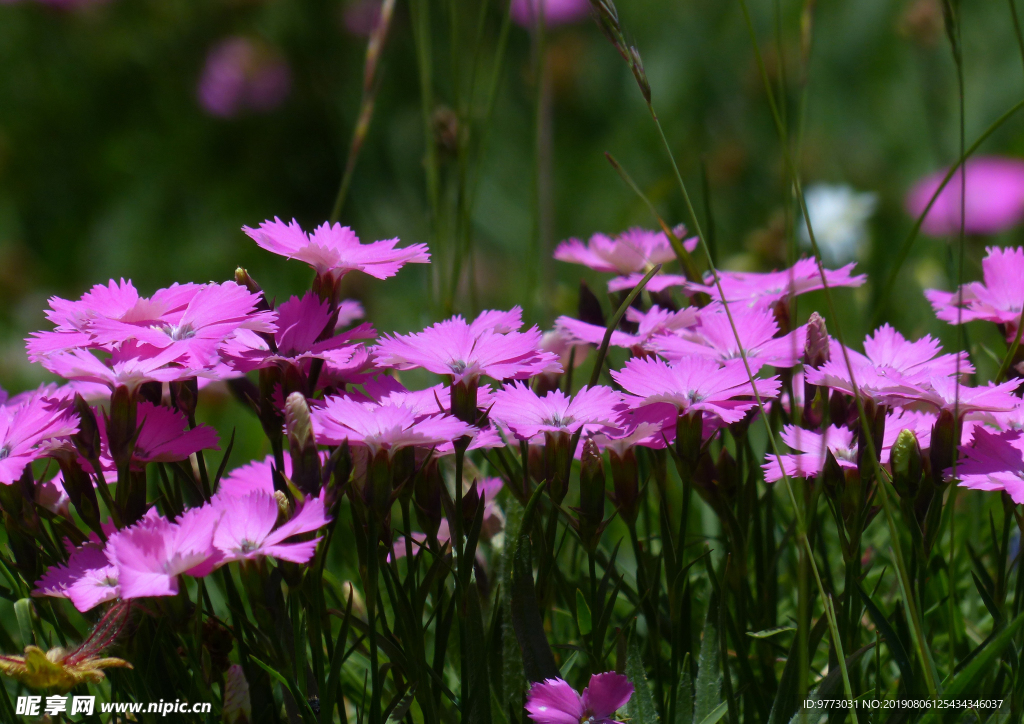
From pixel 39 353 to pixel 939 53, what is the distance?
130 inches

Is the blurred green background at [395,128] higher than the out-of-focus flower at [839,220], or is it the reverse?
the blurred green background at [395,128]

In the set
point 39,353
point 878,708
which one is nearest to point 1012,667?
point 878,708

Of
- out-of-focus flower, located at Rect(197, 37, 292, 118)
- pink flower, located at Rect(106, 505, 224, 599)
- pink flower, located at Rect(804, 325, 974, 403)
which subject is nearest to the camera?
pink flower, located at Rect(106, 505, 224, 599)

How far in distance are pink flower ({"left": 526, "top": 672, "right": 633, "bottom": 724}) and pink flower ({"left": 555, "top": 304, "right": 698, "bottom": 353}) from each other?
0.24m

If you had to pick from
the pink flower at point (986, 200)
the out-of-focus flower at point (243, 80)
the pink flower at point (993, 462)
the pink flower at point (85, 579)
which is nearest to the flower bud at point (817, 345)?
the pink flower at point (993, 462)

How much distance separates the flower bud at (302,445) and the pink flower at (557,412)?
0.13m

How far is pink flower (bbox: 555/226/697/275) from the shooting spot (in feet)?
2.77

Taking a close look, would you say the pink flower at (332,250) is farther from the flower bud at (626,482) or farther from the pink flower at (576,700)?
the pink flower at (576,700)

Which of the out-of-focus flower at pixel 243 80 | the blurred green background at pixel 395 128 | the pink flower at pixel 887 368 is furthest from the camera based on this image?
the out-of-focus flower at pixel 243 80

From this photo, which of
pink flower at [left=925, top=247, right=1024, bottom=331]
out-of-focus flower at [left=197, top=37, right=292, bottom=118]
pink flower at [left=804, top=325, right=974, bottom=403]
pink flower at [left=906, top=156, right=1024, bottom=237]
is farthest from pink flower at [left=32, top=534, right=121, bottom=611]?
out-of-focus flower at [left=197, top=37, right=292, bottom=118]

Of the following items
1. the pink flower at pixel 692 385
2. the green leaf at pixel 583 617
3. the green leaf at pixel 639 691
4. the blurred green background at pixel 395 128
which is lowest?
the green leaf at pixel 639 691

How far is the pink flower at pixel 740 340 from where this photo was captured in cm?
67

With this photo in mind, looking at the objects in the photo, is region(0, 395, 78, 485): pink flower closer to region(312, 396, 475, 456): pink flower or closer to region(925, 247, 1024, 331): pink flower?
region(312, 396, 475, 456): pink flower

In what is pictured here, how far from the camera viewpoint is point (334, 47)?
3.51m
